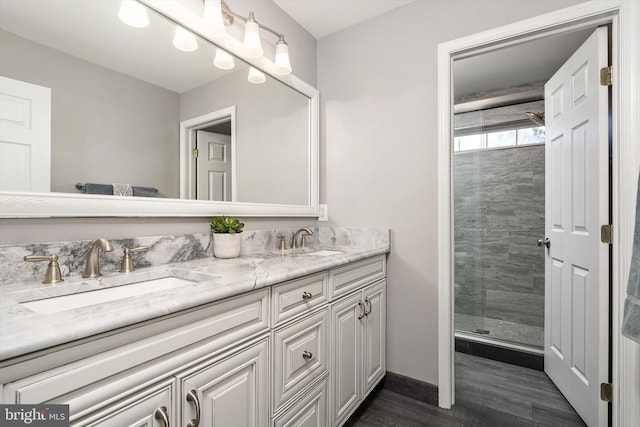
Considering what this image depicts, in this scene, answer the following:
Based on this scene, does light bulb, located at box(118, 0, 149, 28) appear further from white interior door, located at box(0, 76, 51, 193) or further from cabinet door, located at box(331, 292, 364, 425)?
cabinet door, located at box(331, 292, 364, 425)

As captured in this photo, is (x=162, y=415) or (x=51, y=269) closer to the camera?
(x=162, y=415)

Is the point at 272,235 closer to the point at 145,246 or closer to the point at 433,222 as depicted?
the point at 145,246

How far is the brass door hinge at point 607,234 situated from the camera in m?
1.50

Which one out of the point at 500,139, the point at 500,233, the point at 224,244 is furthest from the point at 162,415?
the point at 500,139

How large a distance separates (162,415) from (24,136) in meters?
0.98

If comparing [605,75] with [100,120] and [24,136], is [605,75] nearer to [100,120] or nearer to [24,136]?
[100,120]

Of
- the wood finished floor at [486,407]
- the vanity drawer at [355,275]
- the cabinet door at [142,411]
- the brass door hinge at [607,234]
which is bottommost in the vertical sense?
the wood finished floor at [486,407]

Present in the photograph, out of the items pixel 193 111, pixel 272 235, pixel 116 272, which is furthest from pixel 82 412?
pixel 272 235

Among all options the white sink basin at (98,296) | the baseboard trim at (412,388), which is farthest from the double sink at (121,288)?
the baseboard trim at (412,388)

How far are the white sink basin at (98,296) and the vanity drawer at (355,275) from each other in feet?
2.07

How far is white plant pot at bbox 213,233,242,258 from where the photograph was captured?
1.52 m

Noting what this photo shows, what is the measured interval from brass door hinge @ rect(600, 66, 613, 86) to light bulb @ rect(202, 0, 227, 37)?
189cm

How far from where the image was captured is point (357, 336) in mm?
1645

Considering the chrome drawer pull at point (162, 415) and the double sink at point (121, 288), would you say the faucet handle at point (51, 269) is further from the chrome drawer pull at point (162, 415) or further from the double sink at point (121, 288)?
the chrome drawer pull at point (162, 415)
